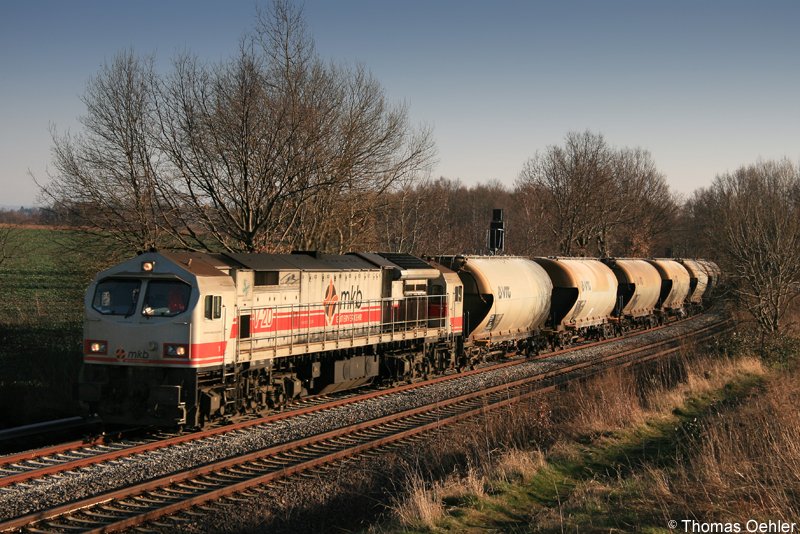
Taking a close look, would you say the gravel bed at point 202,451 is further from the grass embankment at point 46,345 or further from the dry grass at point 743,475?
the dry grass at point 743,475

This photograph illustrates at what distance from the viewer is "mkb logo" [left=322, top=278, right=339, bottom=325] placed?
1838 centimetres

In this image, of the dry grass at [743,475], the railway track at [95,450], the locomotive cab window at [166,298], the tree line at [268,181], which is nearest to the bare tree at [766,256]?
the tree line at [268,181]

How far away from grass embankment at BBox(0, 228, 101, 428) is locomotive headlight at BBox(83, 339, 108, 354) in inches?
Answer: 26.8

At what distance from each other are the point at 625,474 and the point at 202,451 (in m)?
7.03

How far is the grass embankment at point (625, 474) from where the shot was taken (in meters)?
9.52

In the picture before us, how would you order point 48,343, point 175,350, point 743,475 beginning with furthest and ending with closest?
point 48,343 → point 175,350 → point 743,475

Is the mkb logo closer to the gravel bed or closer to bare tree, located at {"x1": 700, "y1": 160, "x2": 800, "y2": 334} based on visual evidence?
the gravel bed

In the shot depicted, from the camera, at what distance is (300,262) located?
17.7 meters

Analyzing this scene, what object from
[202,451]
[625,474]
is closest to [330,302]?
[202,451]

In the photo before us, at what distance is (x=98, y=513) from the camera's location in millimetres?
10062

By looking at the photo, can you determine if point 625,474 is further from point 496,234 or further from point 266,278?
point 496,234

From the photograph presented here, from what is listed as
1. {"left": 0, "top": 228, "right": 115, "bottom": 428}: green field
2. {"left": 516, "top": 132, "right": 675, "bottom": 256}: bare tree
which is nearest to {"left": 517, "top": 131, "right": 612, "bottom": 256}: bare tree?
{"left": 516, "top": 132, "right": 675, "bottom": 256}: bare tree

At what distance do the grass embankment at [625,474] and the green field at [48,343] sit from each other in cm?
783

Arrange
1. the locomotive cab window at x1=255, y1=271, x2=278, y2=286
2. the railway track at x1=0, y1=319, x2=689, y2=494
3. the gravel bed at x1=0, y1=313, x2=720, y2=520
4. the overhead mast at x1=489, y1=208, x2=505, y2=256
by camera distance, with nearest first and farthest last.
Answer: the gravel bed at x1=0, y1=313, x2=720, y2=520 → the railway track at x1=0, y1=319, x2=689, y2=494 → the locomotive cab window at x1=255, y1=271, x2=278, y2=286 → the overhead mast at x1=489, y1=208, x2=505, y2=256
